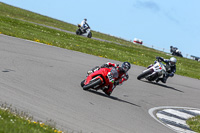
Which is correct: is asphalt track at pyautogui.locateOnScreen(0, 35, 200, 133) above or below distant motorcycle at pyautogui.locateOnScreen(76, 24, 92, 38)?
below

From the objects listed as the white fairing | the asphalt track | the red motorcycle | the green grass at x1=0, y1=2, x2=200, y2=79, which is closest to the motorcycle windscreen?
the red motorcycle

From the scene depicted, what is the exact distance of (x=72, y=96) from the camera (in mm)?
10242

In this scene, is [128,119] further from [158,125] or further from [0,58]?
[0,58]

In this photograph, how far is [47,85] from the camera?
10938mm

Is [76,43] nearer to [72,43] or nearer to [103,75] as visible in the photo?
[72,43]

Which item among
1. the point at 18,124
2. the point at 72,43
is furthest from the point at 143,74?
the point at 18,124

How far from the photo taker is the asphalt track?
25.6ft

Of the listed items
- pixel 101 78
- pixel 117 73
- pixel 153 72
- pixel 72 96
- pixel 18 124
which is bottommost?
pixel 72 96

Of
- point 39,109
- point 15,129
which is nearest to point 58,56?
point 39,109

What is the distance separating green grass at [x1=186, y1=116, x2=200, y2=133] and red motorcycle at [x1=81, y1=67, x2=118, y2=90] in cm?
246

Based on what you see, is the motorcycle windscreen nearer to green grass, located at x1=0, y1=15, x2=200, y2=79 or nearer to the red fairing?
the red fairing

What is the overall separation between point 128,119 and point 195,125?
8.68 feet

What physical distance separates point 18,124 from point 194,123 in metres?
6.59

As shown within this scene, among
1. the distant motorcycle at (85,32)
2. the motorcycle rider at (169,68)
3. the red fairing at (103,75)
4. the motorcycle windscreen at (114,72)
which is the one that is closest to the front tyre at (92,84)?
the red fairing at (103,75)
